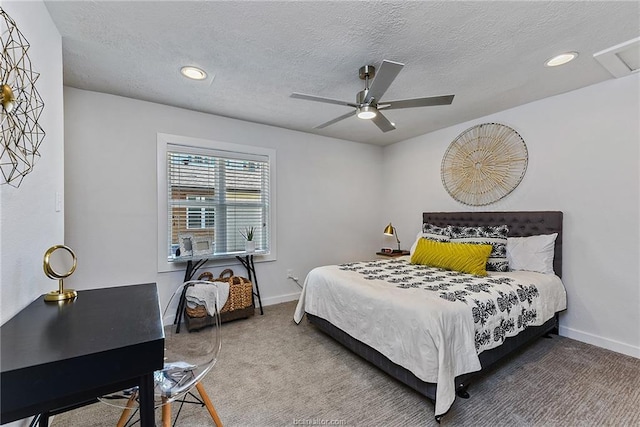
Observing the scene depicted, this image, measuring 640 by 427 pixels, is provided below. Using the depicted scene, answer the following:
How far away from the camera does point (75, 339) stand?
2.93 ft

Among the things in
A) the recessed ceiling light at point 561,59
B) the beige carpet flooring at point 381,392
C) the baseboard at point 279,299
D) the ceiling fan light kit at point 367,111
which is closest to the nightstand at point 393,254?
the baseboard at point 279,299

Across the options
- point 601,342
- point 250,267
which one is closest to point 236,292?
point 250,267

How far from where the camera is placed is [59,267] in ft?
4.55

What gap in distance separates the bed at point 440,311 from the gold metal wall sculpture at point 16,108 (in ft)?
7.08

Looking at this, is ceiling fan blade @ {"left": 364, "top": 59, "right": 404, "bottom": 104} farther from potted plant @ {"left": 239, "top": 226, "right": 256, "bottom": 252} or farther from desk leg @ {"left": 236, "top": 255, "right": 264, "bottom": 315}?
desk leg @ {"left": 236, "top": 255, "right": 264, "bottom": 315}

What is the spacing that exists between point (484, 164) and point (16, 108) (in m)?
4.06

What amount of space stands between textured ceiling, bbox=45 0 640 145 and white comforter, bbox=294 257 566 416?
1.81 m

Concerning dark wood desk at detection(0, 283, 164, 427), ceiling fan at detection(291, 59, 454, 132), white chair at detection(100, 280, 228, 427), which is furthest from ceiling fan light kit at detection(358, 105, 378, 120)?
dark wood desk at detection(0, 283, 164, 427)

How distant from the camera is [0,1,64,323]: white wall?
1111 millimetres

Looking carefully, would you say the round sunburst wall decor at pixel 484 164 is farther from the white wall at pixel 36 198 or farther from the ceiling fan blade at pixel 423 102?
the white wall at pixel 36 198

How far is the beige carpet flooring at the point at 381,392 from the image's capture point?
1666 millimetres

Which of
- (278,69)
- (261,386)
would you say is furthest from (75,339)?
(278,69)

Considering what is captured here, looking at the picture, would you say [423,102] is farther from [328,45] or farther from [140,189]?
[140,189]

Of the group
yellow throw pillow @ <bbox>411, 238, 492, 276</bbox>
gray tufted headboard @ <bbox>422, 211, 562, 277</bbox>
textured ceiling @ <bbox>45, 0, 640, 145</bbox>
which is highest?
textured ceiling @ <bbox>45, 0, 640, 145</bbox>
